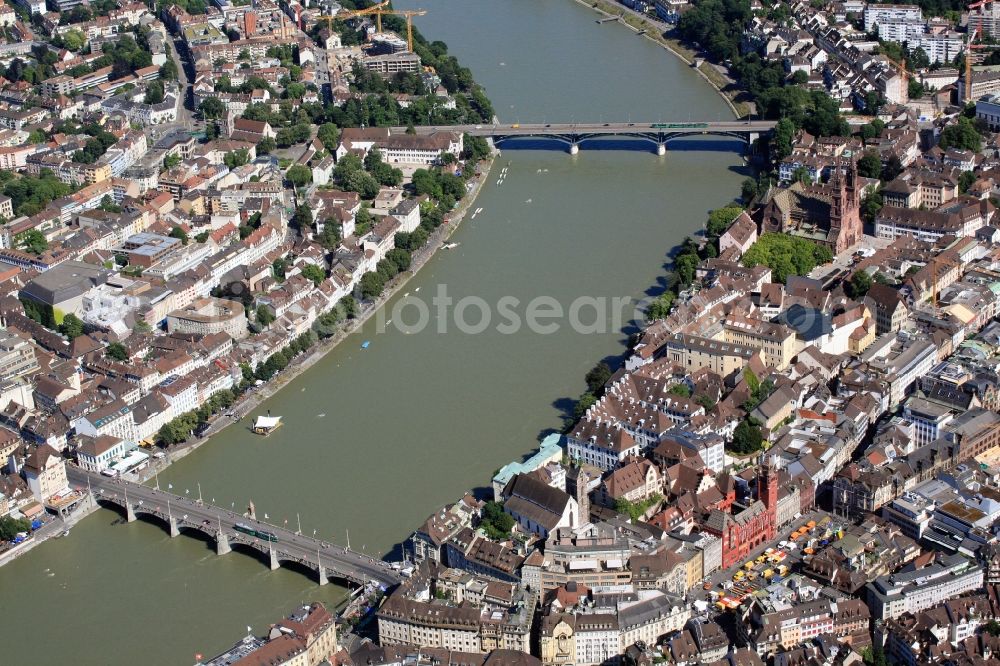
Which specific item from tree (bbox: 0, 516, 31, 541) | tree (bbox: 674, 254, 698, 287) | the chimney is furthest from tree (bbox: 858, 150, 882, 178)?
tree (bbox: 0, 516, 31, 541)

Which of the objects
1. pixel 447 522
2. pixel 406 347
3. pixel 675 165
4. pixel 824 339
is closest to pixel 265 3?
pixel 675 165

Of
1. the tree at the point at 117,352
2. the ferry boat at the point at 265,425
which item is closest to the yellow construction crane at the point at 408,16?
the tree at the point at 117,352

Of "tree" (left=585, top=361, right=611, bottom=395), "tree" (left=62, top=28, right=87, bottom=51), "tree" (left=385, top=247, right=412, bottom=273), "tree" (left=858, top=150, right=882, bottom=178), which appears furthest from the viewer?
"tree" (left=62, top=28, right=87, bottom=51)

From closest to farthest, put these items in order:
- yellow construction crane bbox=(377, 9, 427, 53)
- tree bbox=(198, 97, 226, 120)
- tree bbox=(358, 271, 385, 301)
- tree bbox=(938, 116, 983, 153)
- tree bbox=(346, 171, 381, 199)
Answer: tree bbox=(358, 271, 385, 301) → tree bbox=(346, 171, 381, 199) → tree bbox=(938, 116, 983, 153) → tree bbox=(198, 97, 226, 120) → yellow construction crane bbox=(377, 9, 427, 53)

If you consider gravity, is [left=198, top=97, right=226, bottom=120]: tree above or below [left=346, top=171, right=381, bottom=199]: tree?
above

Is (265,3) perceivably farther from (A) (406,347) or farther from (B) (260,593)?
(B) (260,593)

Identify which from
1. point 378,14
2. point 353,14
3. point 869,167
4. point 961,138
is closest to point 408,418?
point 869,167

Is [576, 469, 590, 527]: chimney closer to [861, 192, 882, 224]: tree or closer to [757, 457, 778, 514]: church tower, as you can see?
[757, 457, 778, 514]: church tower
